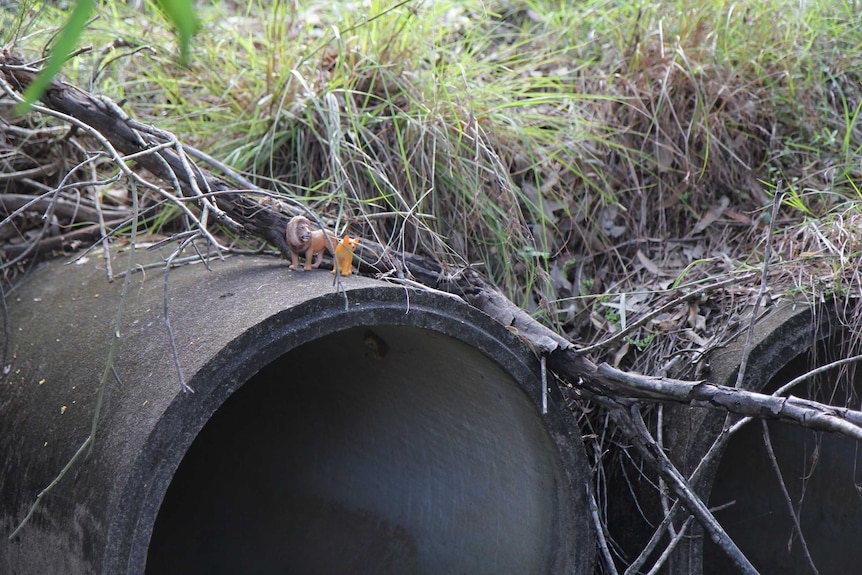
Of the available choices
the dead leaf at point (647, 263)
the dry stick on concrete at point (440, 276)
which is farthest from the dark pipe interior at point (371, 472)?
the dead leaf at point (647, 263)

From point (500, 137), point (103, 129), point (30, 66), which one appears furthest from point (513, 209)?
point (30, 66)

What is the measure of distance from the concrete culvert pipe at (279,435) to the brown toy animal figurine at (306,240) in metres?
0.07

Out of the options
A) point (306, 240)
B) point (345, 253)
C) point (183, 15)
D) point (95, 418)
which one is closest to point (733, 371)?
point (345, 253)

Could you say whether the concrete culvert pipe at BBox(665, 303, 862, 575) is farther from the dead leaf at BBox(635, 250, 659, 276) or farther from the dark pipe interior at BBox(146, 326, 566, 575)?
the dark pipe interior at BBox(146, 326, 566, 575)

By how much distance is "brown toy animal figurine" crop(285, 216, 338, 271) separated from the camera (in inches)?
84.6

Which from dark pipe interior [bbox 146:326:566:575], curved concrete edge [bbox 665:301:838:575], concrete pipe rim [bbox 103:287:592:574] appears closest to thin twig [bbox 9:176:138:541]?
concrete pipe rim [bbox 103:287:592:574]

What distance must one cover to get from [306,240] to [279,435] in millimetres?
1188

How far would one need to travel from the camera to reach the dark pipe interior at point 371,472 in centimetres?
236

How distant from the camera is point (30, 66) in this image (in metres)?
2.46

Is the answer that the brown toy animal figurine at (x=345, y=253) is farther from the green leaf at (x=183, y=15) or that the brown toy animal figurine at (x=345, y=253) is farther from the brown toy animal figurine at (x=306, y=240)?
the green leaf at (x=183, y=15)

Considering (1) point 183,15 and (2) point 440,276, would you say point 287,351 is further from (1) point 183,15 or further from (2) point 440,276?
(1) point 183,15

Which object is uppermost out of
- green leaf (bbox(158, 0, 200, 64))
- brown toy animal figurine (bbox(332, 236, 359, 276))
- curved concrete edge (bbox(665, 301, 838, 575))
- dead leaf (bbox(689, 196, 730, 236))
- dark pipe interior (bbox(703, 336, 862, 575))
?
green leaf (bbox(158, 0, 200, 64))

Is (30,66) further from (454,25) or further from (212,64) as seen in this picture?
(454,25)

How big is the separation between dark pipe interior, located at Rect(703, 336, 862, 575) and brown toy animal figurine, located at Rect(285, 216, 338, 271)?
159 centimetres
